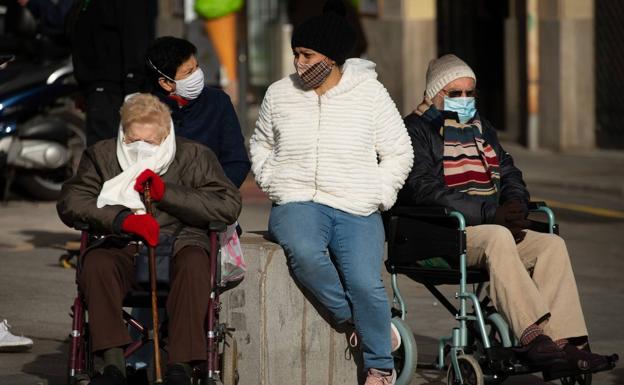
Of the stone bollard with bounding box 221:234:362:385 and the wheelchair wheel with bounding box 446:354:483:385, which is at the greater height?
the stone bollard with bounding box 221:234:362:385

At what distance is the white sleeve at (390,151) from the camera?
7598 millimetres

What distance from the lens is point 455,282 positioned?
25.9ft

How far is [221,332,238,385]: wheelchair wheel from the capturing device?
745 cm

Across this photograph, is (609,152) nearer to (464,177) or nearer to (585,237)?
(585,237)

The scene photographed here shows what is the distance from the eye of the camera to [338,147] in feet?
24.7

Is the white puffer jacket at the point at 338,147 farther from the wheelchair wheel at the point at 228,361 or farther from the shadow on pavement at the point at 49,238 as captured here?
the shadow on pavement at the point at 49,238

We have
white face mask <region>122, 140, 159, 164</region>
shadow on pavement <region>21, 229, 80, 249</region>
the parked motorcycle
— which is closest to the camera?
white face mask <region>122, 140, 159, 164</region>

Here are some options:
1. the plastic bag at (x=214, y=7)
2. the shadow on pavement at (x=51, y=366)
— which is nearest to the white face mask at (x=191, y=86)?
the shadow on pavement at (x=51, y=366)

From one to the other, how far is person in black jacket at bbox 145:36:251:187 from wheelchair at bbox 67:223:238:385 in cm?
78

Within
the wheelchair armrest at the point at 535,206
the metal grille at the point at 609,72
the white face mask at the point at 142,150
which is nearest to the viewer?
the white face mask at the point at 142,150

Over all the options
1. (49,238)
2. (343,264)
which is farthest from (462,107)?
(49,238)

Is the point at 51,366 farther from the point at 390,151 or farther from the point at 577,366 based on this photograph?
the point at 577,366

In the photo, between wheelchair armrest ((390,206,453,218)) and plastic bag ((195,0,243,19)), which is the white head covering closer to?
wheelchair armrest ((390,206,453,218))

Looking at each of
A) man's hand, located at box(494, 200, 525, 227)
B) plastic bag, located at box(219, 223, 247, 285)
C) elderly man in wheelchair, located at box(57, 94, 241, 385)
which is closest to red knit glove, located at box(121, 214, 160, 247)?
elderly man in wheelchair, located at box(57, 94, 241, 385)
